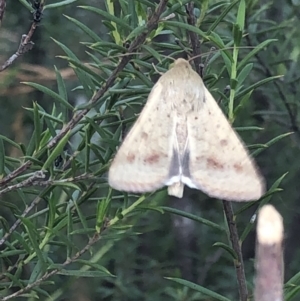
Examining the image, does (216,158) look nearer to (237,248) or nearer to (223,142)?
(223,142)

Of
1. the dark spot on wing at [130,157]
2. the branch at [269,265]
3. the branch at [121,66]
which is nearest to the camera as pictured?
the branch at [269,265]

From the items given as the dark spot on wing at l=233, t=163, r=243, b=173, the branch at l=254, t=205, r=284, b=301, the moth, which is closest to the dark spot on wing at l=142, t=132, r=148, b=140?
the moth

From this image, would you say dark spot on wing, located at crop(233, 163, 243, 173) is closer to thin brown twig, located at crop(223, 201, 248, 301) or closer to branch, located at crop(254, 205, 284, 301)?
thin brown twig, located at crop(223, 201, 248, 301)

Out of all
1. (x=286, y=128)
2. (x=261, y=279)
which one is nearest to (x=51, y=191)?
(x=261, y=279)

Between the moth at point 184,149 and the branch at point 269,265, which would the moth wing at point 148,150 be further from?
the branch at point 269,265

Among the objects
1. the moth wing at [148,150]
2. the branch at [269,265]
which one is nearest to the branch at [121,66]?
the moth wing at [148,150]

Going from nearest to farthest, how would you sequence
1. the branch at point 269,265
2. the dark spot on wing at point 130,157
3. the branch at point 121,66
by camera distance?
the branch at point 269,265
the branch at point 121,66
the dark spot on wing at point 130,157

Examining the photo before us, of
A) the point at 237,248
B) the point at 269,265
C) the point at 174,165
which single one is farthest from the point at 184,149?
the point at 269,265
